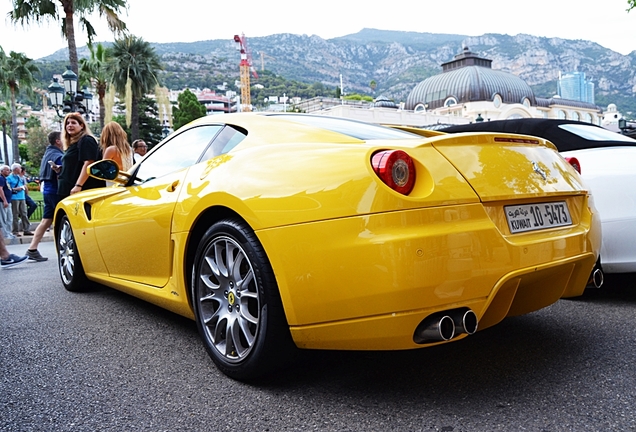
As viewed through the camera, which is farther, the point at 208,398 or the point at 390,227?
the point at 208,398

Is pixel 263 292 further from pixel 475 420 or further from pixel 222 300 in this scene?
pixel 475 420

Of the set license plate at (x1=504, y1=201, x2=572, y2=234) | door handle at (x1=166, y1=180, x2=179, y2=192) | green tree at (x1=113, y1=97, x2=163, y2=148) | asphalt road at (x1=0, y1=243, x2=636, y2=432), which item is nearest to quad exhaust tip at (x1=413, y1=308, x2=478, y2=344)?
asphalt road at (x1=0, y1=243, x2=636, y2=432)

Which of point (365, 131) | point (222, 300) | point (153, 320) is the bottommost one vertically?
point (153, 320)

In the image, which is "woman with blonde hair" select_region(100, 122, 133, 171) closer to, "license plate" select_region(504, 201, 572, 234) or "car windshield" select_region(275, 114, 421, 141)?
"car windshield" select_region(275, 114, 421, 141)

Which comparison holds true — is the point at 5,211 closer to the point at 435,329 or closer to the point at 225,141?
the point at 225,141

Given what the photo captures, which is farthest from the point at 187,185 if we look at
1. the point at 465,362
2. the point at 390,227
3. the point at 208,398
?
the point at 465,362

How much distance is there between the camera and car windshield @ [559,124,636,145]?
4.36 meters

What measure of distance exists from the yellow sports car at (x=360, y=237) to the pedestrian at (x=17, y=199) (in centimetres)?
1353

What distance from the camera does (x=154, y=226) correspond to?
10.2ft

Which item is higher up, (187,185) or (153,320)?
(187,185)

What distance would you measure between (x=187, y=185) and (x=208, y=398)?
3.67 feet

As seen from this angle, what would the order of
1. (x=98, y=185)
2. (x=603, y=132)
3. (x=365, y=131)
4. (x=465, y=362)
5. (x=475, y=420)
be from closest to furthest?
(x=475, y=420), (x=465, y=362), (x=365, y=131), (x=603, y=132), (x=98, y=185)

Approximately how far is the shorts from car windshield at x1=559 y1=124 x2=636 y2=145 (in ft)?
19.0

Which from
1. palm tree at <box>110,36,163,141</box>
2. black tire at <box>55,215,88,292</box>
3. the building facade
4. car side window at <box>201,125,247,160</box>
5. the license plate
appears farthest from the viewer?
the building facade
